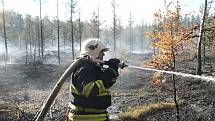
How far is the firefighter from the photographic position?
451cm

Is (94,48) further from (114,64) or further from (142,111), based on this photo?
(142,111)

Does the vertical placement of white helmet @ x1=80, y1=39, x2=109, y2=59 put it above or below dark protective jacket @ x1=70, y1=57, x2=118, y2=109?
above

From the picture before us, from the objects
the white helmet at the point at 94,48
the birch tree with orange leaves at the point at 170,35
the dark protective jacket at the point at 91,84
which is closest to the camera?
the dark protective jacket at the point at 91,84

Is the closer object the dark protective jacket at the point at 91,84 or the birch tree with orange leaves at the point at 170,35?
the dark protective jacket at the point at 91,84

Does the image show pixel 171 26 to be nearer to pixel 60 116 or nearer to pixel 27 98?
pixel 60 116

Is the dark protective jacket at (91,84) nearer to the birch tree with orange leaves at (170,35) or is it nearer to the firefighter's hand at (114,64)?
the firefighter's hand at (114,64)

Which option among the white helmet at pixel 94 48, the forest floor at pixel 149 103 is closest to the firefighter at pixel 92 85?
the white helmet at pixel 94 48

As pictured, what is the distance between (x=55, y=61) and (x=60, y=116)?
48.8 m

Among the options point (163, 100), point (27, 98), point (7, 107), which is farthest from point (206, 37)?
point (7, 107)

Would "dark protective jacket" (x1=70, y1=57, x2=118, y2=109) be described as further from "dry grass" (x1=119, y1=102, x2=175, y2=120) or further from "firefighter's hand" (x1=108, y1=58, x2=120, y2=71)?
"dry grass" (x1=119, y1=102, x2=175, y2=120)

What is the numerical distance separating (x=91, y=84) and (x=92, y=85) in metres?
0.02

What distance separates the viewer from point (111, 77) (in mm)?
4637

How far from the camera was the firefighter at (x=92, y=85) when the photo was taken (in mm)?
4512

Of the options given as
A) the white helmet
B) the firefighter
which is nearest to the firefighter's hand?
the firefighter
